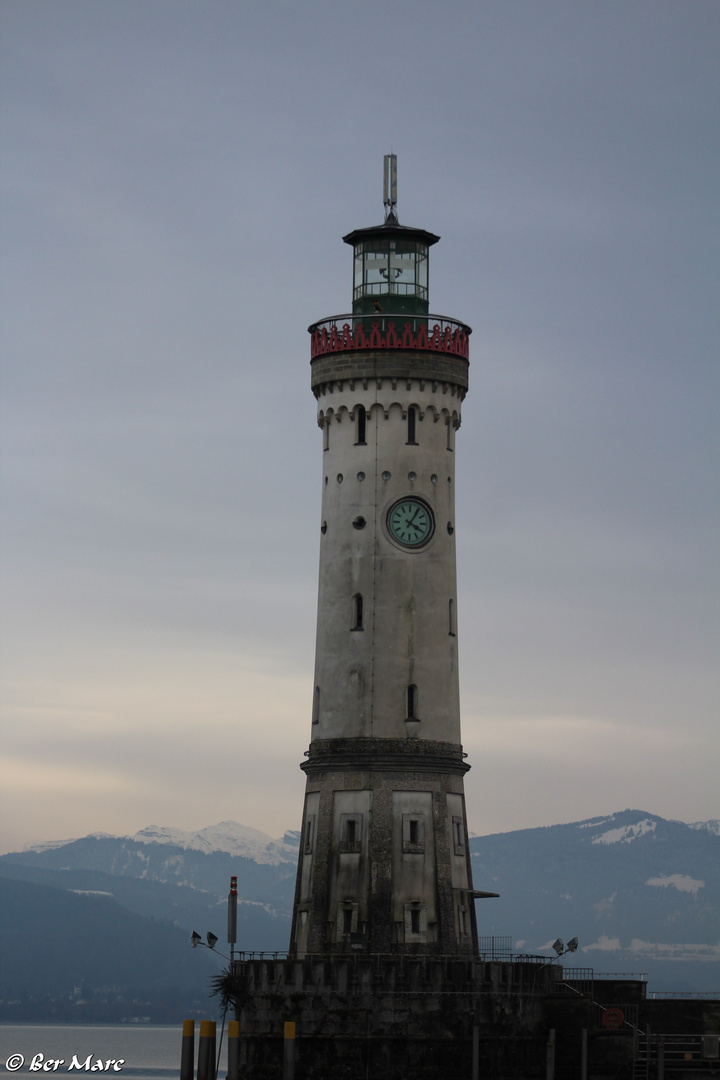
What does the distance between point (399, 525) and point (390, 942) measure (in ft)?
61.6

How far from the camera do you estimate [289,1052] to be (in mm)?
73625

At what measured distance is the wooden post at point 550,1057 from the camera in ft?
251

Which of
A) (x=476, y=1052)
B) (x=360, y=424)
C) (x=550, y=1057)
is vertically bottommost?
(x=550, y=1057)

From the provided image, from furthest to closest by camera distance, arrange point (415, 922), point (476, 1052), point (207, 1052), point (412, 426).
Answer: point (412, 426) < point (415, 922) < point (476, 1052) < point (207, 1052)

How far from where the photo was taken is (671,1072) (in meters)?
77.9

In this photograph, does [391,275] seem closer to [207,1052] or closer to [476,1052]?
[476,1052]

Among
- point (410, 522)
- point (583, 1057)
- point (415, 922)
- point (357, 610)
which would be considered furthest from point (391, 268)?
point (583, 1057)

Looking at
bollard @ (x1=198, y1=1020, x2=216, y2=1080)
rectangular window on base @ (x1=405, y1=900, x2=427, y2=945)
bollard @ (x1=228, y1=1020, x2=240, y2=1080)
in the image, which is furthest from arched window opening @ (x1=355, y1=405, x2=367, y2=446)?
bollard @ (x1=198, y1=1020, x2=216, y2=1080)

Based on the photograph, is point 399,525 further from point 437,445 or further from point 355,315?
point 355,315

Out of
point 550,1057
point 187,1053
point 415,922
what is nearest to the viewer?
point 187,1053

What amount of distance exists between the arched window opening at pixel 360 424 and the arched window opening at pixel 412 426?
2084mm

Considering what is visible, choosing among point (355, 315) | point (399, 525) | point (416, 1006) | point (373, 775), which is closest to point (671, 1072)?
point (416, 1006)

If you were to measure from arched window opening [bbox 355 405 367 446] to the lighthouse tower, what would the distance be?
93mm

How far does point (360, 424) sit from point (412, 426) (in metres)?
2.42
